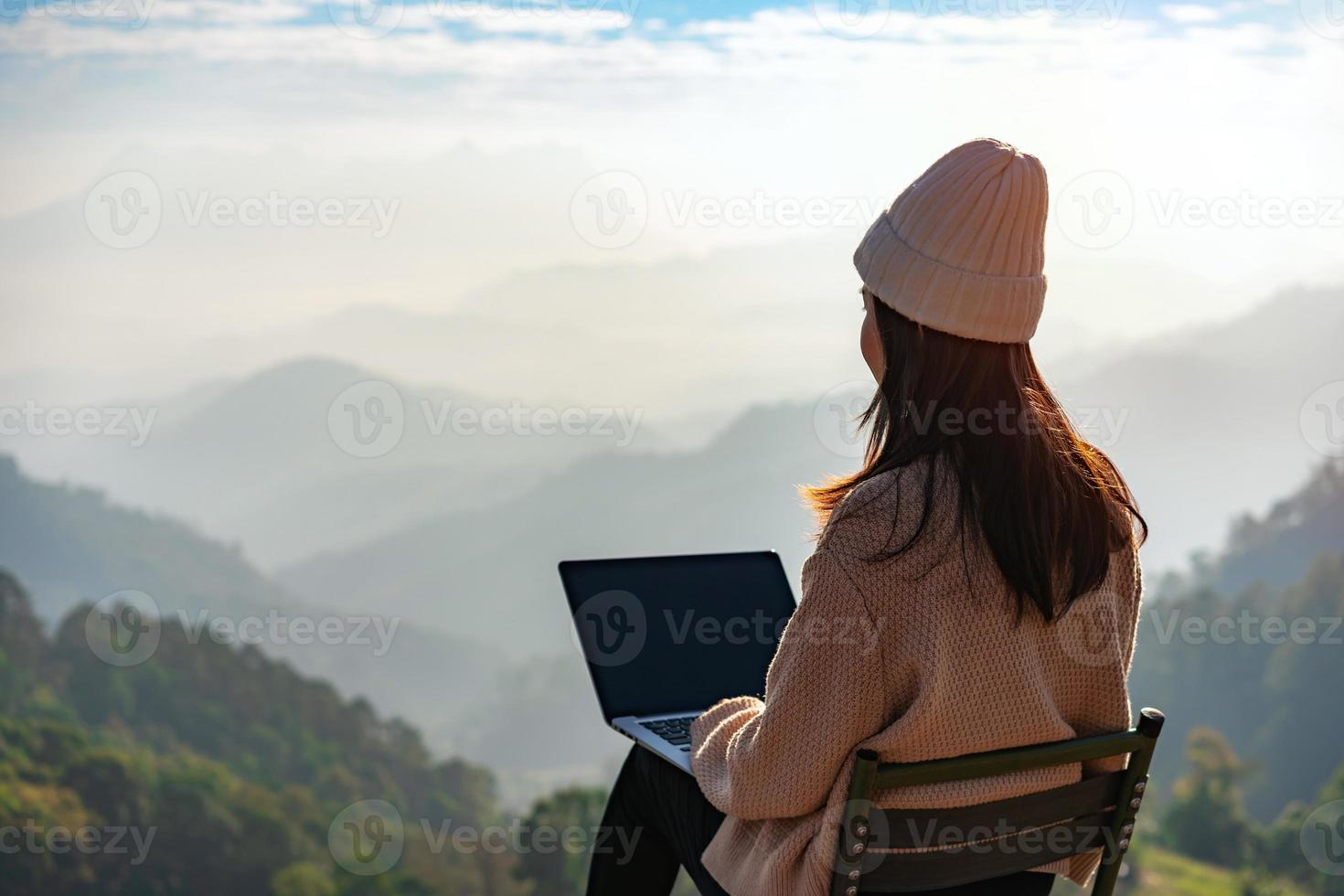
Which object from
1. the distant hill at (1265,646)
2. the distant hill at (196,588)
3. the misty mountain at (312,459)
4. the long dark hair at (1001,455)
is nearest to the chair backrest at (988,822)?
the long dark hair at (1001,455)

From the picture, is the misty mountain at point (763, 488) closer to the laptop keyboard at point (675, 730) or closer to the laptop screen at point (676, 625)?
the laptop screen at point (676, 625)

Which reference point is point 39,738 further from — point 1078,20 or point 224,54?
point 1078,20

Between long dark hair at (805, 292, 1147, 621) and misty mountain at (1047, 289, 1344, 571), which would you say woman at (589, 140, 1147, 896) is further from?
misty mountain at (1047, 289, 1344, 571)

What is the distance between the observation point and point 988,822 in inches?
43.5

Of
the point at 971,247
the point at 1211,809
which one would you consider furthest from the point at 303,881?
the point at 971,247

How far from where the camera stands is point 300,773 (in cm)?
761

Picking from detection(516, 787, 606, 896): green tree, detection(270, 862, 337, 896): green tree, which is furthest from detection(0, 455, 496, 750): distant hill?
detection(516, 787, 606, 896): green tree

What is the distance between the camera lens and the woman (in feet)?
3.58

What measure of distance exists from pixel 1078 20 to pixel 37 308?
241 inches

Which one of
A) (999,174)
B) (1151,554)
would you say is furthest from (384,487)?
(999,174)

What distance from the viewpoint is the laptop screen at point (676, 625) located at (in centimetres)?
139

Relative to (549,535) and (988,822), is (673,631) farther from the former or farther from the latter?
(549,535)

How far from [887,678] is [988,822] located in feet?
0.50

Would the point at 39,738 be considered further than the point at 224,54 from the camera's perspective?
No
